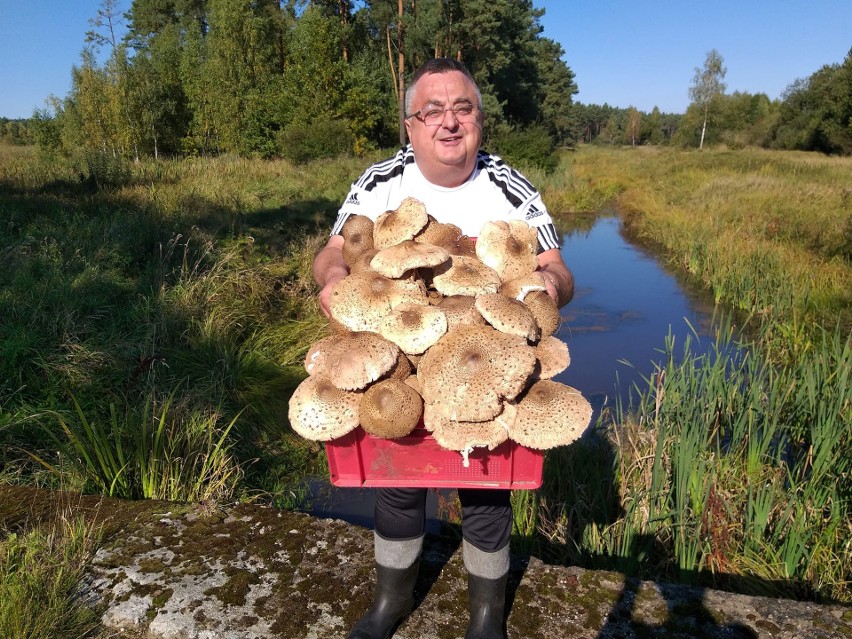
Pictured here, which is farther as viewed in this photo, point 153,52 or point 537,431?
point 153,52

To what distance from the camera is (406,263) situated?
5.29 feet

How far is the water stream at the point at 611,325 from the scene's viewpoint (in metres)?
4.17

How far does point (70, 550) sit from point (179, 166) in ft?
52.1

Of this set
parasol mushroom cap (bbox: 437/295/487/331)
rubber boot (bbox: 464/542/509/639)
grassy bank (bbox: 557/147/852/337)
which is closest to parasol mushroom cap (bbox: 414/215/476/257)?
parasol mushroom cap (bbox: 437/295/487/331)

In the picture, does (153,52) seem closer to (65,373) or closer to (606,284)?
(606,284)

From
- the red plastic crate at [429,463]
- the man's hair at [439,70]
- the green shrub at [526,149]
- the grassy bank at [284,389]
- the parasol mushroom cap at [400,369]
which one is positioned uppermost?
the green shrub at [526,149]

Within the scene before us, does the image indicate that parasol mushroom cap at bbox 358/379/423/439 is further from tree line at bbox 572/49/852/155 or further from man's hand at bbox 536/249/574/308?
tree line at bbox 572/49/852/155

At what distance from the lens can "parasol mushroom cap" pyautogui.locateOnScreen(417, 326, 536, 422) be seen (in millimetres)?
1428

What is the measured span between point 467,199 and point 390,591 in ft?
4.75

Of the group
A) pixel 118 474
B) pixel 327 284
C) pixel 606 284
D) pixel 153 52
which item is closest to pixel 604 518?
pixel 327 284

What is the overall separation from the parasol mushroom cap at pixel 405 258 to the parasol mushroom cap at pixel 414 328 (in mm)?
128

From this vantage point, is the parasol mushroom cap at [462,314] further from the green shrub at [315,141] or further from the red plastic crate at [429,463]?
the green shrub at [315,141]

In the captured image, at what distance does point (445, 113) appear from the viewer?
6.61ft

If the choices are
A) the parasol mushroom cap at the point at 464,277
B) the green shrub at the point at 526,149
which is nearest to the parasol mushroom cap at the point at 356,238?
the parasol mushroom cap at the point at 464,277
